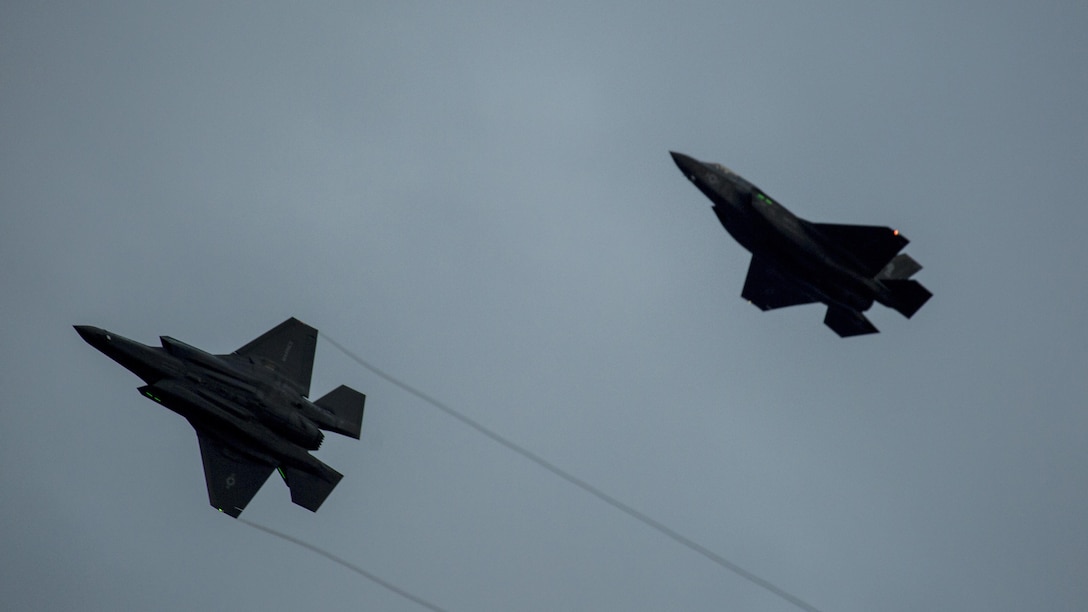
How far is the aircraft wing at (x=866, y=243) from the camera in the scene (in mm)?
51406

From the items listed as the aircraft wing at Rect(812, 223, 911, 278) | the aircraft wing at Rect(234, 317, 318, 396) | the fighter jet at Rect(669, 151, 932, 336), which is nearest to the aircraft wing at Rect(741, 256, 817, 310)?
the fighter jet at Rect(669, 151, 932, 336)

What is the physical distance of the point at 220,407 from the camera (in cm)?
5078

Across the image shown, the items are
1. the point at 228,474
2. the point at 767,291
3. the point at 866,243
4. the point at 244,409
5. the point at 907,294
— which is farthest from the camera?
the point at 767,291

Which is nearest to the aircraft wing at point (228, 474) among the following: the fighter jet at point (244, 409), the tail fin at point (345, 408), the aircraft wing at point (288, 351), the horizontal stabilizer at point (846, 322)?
the fighter jet at point (244, 409)

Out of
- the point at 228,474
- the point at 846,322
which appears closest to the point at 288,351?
the point at 228,474

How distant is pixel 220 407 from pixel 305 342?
695 centimetres

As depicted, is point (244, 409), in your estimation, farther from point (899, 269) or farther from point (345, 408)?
point (899, 269)

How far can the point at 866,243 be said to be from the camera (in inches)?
2041

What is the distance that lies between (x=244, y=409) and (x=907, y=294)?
2968 centimetres

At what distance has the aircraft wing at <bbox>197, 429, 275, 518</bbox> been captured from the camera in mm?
52500

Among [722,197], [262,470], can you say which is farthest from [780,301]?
[262,470]

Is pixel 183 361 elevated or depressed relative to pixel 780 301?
depressed

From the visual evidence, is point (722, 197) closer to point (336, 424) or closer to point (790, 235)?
point (790, 235)

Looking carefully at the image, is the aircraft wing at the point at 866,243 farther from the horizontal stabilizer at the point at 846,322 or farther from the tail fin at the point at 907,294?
the horizontal stabilizer at the point at 846,322
